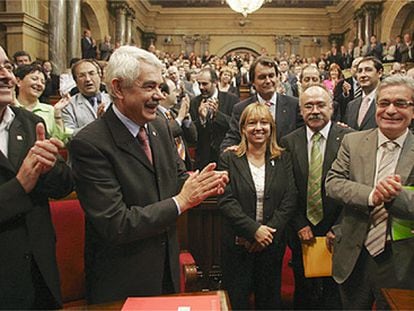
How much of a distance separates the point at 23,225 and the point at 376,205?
61.2 inches

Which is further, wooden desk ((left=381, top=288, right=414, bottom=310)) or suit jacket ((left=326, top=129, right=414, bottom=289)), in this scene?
suit jacket ((left=326, top=129, right=414, bottom=289))

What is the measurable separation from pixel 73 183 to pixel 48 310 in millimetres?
530

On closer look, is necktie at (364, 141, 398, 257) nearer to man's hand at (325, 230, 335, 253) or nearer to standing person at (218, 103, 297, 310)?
man's hand at (325, 230, 335, 253)

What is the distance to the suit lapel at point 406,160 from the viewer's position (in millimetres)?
2107

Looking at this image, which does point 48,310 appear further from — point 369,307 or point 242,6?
point 242,6

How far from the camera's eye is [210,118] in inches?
164

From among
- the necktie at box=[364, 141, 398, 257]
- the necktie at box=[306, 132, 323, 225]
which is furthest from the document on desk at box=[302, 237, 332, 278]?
the necktie at box=[364, 141, 398, 257]

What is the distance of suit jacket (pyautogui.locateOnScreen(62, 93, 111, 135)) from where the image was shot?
135 inches

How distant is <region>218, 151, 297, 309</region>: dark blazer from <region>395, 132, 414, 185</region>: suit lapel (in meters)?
0.68

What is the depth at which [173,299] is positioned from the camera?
148 cm

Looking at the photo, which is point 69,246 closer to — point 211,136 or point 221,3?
point 211,136

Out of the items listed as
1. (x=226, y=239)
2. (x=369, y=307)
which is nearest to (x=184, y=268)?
(x=226, y=239)

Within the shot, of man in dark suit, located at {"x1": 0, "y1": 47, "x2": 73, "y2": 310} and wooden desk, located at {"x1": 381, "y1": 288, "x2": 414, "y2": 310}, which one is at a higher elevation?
man in dark suit, located at {"x1": 0, "y1": 47, "x2": 73, "y2": 310}

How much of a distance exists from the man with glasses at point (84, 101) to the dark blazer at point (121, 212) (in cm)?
173
